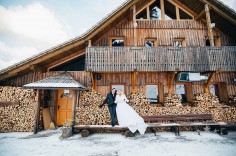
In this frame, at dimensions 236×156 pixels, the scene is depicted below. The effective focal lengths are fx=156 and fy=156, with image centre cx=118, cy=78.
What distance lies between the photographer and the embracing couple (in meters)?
7.63

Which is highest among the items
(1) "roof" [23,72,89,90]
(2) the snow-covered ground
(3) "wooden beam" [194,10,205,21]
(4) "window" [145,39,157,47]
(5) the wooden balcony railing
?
(3) "wooden beam" [194,10,205,21]

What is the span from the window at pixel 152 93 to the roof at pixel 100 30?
217 inches

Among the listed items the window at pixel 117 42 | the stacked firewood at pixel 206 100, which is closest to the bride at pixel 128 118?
the stacked firewood at pixel 206 100

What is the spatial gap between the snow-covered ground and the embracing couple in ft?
1.68

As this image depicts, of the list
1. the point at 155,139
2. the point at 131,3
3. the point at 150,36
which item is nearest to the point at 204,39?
the point at 150,36

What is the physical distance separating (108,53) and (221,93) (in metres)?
8.85

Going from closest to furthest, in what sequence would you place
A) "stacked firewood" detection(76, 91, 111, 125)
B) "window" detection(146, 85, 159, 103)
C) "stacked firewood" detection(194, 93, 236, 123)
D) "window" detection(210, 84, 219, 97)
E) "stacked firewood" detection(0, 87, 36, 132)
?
"stacked firewood" detection(76, 91, 111, 125) < "stacked firewood" detection(0, 87, 36, 132) < "stacked firewood" detection(194, 93, 236, 123) < "window" detection(146, 85, 159, 103) < "window" detection(210, 84, 219, 97)

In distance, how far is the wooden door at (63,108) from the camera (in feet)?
34.2

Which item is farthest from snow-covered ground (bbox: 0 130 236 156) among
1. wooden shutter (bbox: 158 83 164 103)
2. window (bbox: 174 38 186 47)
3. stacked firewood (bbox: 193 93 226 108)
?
window (bbox: 174 38 186 47)

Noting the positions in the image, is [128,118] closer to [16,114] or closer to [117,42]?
[117,42]

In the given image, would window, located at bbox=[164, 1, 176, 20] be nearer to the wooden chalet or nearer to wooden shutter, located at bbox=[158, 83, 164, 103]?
the wooden chalet

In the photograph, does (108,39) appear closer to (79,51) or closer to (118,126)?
(79,51)

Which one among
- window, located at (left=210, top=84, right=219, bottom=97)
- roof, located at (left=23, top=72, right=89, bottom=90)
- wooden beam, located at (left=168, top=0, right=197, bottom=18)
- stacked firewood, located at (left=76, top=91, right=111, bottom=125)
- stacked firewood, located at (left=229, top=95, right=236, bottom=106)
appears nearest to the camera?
roof, located at (left=23, top=72, right=89, bottom=90)

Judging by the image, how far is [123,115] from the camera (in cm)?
809
